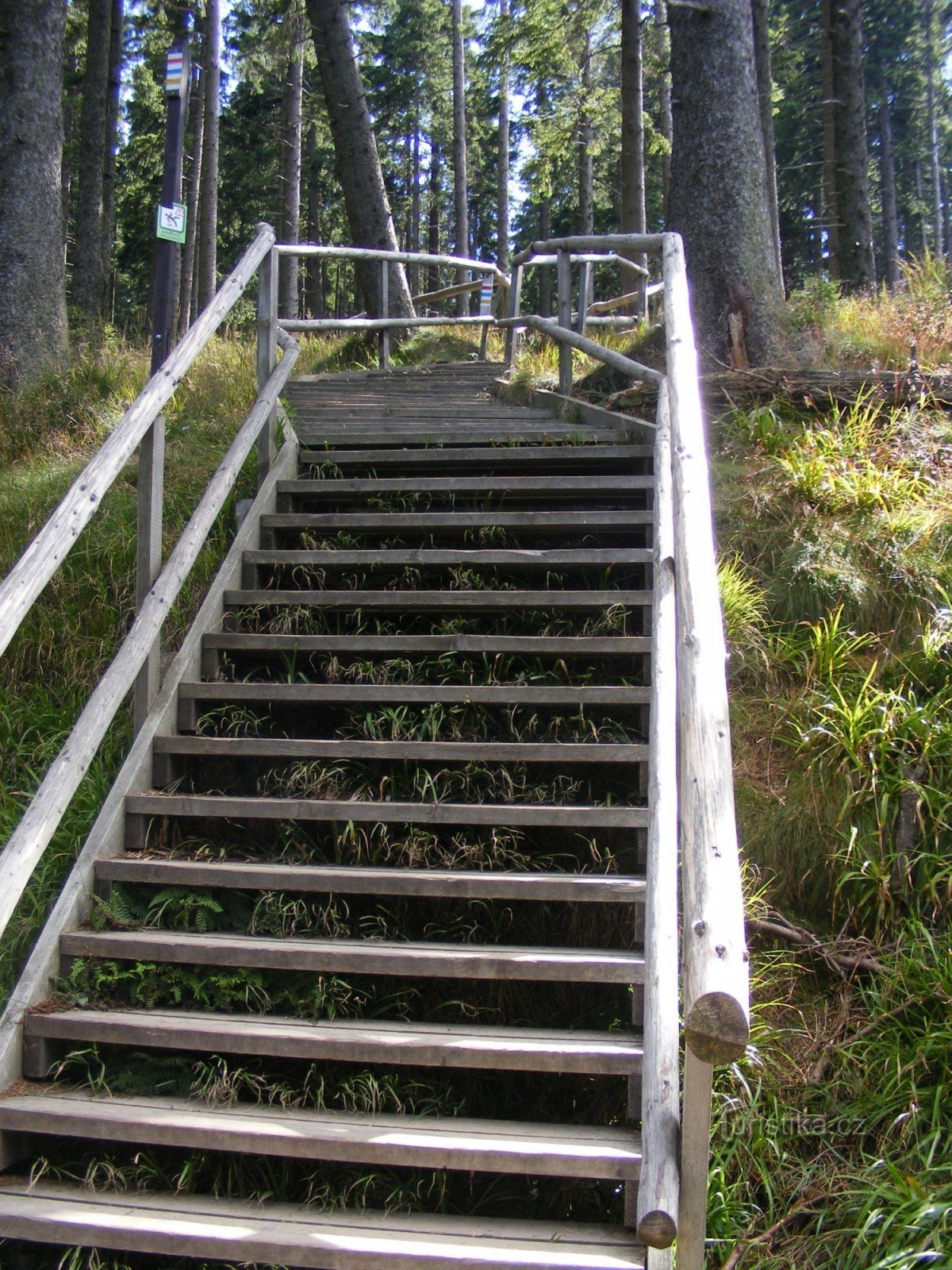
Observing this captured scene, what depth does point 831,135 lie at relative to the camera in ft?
46.1

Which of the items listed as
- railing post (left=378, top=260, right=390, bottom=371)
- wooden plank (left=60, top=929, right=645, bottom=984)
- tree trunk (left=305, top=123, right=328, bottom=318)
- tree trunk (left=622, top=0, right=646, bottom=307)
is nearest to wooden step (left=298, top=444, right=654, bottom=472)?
wooden plank (left=60, top=929, right=645, bottom=984)

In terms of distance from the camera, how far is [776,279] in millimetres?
7160

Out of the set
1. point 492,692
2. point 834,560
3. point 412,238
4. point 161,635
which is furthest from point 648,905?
point 412,238

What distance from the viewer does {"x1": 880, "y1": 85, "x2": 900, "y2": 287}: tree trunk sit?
2751 cm

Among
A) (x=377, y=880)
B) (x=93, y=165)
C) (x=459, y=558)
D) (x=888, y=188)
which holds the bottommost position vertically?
(x=377, y=880)

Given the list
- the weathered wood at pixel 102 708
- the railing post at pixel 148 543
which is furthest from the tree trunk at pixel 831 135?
the railing post at pixel 148 543

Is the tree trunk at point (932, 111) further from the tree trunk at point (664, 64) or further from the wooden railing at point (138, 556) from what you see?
the wooden railing at point (138, 556)

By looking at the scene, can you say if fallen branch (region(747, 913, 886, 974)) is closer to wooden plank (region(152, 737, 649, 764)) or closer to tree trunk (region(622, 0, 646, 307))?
wooden plank (region(152, 737, 649, 764))

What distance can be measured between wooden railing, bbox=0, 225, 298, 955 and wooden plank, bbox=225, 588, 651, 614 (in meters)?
0.42

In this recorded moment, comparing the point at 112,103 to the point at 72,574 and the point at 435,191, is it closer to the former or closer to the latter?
the point at 72,574

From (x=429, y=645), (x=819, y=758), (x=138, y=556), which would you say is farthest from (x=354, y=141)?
(x=819, y=758)

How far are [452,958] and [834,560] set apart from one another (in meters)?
2.67

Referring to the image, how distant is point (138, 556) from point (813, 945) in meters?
2.82

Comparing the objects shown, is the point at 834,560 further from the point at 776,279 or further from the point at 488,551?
the point at 776,279
